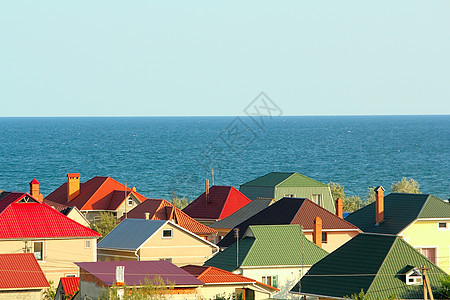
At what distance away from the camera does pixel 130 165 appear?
174 m

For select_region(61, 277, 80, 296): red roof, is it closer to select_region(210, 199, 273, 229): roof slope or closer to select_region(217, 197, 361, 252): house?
select_region(217, 197, 361, 252): house

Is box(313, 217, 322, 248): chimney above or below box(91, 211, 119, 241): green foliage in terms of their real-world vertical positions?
above

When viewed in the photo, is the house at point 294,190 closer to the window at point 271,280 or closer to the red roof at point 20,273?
the window at point 271,280

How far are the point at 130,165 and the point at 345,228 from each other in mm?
121362

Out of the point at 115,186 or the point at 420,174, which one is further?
the point at 420,174

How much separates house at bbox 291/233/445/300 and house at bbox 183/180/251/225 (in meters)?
26.3

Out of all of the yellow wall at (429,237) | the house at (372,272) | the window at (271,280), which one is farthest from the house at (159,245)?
the house at (372,272)

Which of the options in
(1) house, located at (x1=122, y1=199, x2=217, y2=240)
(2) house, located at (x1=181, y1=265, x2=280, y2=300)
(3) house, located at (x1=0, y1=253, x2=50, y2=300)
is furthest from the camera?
(1) house, located at (x1=122, y1=199, x2=217, y2=240)

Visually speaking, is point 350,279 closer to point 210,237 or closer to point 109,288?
point 109,288

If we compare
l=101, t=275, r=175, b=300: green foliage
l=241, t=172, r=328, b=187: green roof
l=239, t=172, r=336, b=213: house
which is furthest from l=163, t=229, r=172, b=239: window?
l=241, t=172, r=328, b=187: green roof

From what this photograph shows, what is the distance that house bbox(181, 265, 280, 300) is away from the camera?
3978 centimetres

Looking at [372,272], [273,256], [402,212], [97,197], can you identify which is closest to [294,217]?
[402,212]

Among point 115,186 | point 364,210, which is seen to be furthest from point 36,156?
point 364,210

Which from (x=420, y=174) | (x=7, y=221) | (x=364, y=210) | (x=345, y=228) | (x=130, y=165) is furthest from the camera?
(x=130, y=165)
